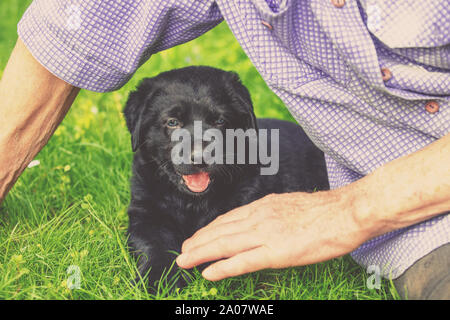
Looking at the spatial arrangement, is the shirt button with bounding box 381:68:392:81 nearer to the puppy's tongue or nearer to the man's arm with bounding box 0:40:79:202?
the puppy's tongue

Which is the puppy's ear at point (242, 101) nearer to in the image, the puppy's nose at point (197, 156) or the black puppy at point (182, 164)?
the black puppy at point (182, 164)

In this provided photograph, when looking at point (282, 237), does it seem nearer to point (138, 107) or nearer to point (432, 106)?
point (432, 106)

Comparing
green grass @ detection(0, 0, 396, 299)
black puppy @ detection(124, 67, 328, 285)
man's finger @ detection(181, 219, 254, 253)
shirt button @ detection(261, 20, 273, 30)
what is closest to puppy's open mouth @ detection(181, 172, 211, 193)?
black puppy @ detection(124, 67, 328, 285)

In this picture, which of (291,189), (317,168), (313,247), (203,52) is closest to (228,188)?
(291,189)

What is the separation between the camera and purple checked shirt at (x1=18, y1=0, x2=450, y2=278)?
6.20ft

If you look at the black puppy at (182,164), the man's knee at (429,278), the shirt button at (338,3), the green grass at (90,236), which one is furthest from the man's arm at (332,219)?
the black puppy at (182,164)

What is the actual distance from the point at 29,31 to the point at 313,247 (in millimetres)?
1333

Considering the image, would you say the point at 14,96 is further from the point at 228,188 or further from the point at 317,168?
the point at 317,168

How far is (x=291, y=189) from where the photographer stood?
120 inches

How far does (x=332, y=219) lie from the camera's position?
185 cm

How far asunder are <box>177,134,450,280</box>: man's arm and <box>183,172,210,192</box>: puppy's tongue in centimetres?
69

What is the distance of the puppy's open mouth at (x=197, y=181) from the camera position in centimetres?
267

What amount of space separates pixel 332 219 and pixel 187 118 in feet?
3.52

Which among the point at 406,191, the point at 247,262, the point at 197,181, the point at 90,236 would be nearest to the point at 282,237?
the point at 247,262
